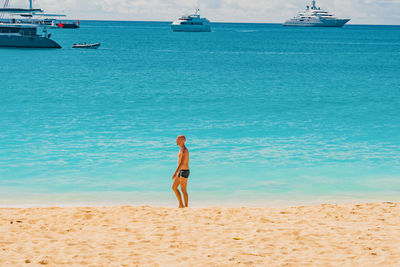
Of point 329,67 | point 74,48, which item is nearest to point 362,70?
point 329,67

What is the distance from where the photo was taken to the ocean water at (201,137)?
18.1m

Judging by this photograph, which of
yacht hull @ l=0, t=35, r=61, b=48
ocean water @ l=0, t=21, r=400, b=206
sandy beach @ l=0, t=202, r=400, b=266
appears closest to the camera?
sandy beach @ l=0, t=202, r=400, b=266

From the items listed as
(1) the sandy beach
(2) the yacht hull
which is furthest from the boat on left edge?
(1) the sandy beach

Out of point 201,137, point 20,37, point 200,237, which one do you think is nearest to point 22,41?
point 20,37

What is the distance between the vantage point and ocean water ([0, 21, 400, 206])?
18.1m

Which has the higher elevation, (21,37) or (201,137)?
(21,37)

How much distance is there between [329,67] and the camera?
7281cm

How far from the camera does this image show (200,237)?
1048 centimetres

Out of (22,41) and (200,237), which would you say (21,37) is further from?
(200,237)

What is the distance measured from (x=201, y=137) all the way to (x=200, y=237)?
17368 millimetres

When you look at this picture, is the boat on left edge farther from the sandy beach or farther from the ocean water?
the sandy beach

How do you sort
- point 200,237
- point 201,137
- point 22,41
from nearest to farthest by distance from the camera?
point 200,237, point 201,137, point 22,41

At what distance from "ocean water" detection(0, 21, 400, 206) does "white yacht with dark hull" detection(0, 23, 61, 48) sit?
36.8 meters

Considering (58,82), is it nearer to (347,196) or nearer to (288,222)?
(347,196)
